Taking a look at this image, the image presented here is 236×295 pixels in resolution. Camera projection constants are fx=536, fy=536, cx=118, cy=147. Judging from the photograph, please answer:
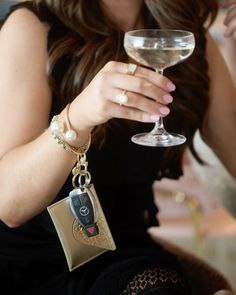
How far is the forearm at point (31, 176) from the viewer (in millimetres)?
955

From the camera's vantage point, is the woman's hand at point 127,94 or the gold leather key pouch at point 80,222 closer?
the woman's hand at point 127,94

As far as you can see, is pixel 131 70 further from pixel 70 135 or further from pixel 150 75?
pixel 70 135

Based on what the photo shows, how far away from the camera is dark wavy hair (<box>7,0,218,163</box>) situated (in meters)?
1.14

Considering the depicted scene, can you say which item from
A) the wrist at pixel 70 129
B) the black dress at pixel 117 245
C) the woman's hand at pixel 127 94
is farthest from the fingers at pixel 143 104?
the black dress at pixel 117 245

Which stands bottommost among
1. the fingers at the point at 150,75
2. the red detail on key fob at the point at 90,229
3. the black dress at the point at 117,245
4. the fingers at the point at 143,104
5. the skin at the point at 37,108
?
the black dress at the point at 117,245

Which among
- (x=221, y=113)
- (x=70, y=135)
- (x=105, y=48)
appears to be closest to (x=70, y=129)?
(x=70, y=135)

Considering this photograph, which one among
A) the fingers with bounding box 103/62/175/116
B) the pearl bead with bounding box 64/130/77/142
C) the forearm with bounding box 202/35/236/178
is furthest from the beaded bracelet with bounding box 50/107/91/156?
the forearm with bounding box 202/35/236/178

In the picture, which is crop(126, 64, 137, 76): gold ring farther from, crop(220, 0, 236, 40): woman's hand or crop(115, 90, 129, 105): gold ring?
crop(220, 0, 236, 40): woman's hand

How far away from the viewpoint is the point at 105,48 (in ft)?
3.83

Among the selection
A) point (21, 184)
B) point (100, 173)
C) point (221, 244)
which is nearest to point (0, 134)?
point (21, 184)

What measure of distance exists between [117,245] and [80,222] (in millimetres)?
185

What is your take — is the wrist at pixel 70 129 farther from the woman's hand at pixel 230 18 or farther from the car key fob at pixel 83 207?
the woman's hand at pixel 230 18

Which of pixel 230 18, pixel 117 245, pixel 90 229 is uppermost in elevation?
pixel 230 18

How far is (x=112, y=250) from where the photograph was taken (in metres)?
1.11
